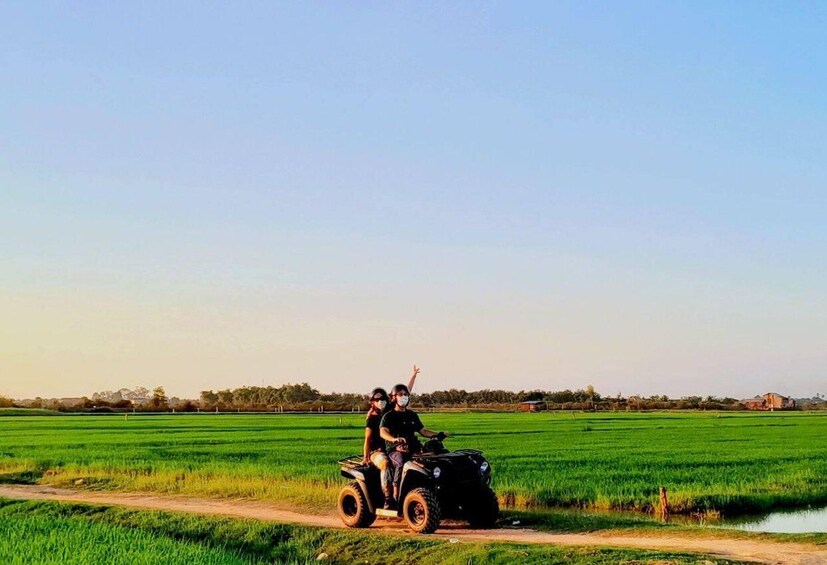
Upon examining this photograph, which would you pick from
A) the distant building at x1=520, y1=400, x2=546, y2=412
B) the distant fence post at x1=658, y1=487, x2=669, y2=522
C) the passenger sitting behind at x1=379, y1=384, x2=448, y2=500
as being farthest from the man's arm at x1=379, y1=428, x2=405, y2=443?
the distant building at x1=520, y1=400, x2=546, y2=412

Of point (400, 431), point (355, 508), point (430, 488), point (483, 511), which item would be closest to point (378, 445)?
point (400, 431)

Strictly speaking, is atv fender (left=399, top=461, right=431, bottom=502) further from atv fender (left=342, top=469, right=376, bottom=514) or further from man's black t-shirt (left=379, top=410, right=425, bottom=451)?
atv fender (left=342, top=469, right=376, bottom=514)

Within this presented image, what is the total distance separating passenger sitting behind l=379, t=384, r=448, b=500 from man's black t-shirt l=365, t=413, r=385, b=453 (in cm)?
38

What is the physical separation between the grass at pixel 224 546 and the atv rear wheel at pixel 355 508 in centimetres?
39

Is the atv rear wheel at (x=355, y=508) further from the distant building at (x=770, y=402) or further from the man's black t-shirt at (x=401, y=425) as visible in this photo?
the distant building at (x=770, y=402)

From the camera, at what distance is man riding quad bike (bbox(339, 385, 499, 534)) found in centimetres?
1438

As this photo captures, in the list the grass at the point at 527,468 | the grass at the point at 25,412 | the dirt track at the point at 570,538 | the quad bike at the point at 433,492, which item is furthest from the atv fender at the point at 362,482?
the grass at the point at 25,412

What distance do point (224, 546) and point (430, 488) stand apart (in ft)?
12.4

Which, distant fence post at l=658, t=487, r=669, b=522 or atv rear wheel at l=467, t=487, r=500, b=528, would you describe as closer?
atv rear wheel at l=467, t=487, r=500, b=528

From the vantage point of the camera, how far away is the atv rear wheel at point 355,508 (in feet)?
50.6

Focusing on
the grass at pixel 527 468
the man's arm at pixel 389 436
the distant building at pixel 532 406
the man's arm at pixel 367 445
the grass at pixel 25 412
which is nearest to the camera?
the man's arm at pixel 389 436

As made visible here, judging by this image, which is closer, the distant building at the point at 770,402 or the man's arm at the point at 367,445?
the man's arm at the point at 367,445

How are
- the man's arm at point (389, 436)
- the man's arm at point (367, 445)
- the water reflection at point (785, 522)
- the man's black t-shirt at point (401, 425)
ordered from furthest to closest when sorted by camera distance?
1. the water reflection at point (785, 522)
2. the man's arm at point (367, 445)
3. the man's black t-shirt at point (401, 425)
4. the man's arm at point (389, 436)

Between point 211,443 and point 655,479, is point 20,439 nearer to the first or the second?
point 211,443
